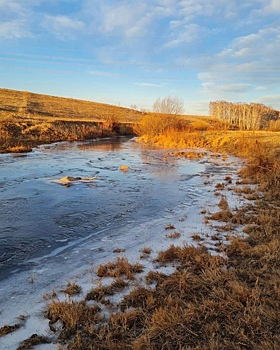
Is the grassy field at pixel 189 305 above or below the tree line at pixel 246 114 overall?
below

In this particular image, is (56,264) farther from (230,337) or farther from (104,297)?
(230,337)

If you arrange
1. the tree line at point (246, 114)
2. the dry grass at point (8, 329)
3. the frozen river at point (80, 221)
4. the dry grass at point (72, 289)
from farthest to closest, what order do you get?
the tree line at point (246, 114)
the frozen river at point (80, 221)
the dry grass at point (72, 289)
the dry grass at point (8, 329)

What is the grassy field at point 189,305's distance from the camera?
9.86ft

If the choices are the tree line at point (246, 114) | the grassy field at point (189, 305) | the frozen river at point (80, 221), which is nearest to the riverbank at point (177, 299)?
the grassy field at point (189, 305)

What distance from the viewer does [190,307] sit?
3.45 m

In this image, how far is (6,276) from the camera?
4.60 m

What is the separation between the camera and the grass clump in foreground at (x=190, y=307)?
300 cm

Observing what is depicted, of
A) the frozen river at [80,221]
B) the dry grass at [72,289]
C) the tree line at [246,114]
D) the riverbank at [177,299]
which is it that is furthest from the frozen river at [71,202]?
the tree line at [246,114]

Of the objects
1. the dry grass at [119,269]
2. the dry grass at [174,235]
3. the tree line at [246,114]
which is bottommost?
the dry grass at [119,269]

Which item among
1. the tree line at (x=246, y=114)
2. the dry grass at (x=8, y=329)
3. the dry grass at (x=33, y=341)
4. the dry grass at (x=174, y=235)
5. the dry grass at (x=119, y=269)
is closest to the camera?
the dry grass at (x=33, y=341)

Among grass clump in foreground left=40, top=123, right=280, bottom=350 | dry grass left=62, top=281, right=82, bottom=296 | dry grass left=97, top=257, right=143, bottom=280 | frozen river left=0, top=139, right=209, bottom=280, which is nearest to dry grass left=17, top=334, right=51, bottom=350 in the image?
grass clump in foreground left=40, top=123, right=280, bottom=350

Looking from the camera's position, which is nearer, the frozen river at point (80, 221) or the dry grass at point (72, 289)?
the dry grass at point (72, 289)

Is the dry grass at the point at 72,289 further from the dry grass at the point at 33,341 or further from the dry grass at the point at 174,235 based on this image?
the dry grass at the point at 174,235

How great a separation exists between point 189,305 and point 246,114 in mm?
62977
